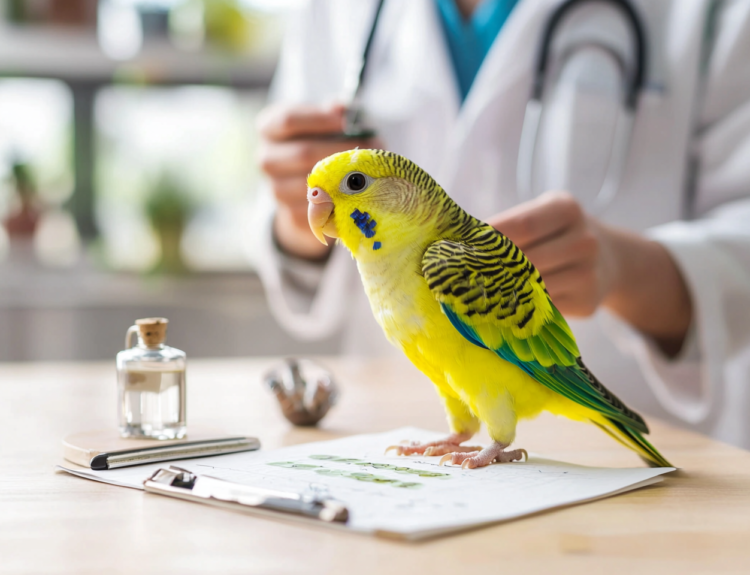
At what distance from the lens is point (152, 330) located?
1.91 feet

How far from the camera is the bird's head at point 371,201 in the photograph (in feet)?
1.58

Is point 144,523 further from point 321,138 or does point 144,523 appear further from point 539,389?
point 321,138

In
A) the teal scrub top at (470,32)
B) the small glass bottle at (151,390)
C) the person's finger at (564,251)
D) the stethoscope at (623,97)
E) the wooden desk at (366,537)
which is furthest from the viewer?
the teal scrub top at (470,32)

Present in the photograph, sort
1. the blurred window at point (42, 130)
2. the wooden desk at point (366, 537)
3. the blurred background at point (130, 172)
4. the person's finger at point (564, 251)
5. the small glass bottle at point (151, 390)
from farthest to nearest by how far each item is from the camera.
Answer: the blurred window at point (42, 130)
the blurred background at point (130, 172)
the person's finger at point (564, 251)
the small glass bottle at point (151, 390)
the wooden desk at point (366, 537)

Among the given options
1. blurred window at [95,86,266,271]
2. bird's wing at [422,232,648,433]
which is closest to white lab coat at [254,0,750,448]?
bird's wing at [422,232,648,433]

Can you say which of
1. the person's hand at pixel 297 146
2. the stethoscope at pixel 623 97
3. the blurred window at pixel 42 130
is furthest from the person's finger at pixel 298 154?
the blurred window at pixel 42 130

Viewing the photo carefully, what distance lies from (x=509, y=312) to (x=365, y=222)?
4.4 inches

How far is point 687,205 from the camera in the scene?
106 centimetres

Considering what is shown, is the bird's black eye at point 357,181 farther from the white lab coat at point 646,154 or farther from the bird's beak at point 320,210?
the white lab coat at point 646,154

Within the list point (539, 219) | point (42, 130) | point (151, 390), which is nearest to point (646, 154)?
point (539, 219)

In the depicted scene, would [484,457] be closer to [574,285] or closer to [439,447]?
[439,447]

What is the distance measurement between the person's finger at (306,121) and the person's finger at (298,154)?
1cm

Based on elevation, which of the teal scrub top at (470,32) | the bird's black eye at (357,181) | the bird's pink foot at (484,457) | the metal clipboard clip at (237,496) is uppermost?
the teal scrub top at (470,32)

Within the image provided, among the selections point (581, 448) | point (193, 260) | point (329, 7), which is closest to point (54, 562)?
point (581, 448)
